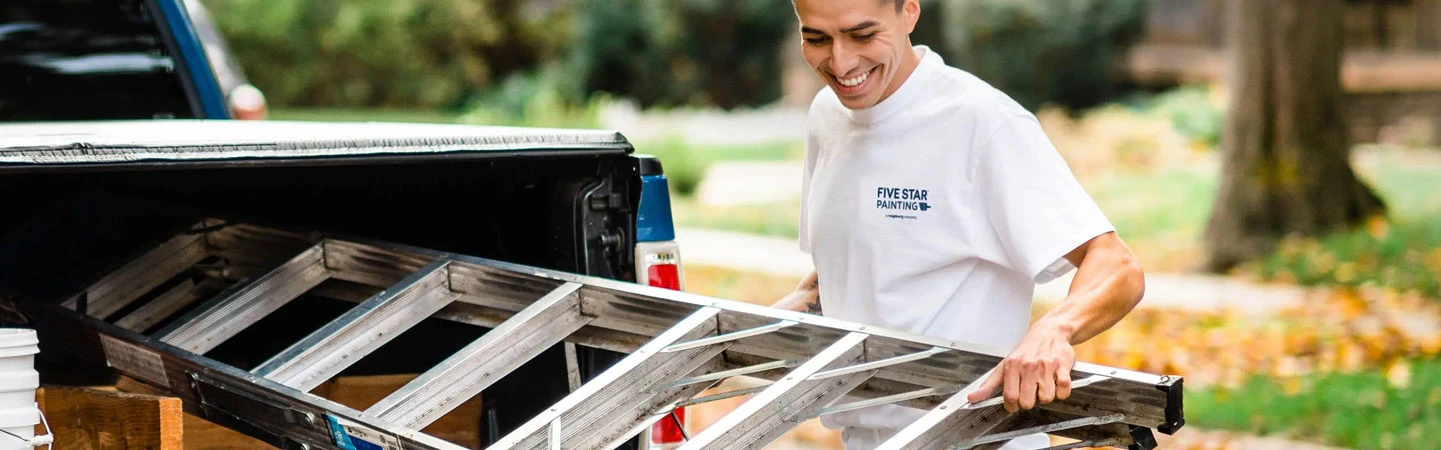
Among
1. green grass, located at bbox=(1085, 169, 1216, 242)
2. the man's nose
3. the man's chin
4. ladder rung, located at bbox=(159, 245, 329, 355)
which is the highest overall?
the man's nose

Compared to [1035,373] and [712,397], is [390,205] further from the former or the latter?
[1035,373]

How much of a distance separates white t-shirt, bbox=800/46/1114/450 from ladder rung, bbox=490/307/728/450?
0.35 m

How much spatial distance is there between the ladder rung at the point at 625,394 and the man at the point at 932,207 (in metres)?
0.35

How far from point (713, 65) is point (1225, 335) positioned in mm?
19944

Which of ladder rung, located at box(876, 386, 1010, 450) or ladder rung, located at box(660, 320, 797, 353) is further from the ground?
ladder rung, located at box(660, 320, 797, 353)

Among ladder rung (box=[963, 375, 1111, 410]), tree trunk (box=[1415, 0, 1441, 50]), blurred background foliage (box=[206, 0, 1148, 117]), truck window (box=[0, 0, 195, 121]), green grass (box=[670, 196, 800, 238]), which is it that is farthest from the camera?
blurred background foliage (box=[206, 0, 1148, 117])

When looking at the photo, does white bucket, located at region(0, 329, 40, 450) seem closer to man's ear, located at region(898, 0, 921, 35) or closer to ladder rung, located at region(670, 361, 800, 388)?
ladder rung, located at region(670, 361, 800, 388)

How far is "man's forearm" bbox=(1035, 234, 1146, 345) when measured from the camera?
8.85 feet

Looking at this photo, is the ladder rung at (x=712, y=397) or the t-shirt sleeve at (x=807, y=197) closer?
the ladder rung at (x=712, y=397)

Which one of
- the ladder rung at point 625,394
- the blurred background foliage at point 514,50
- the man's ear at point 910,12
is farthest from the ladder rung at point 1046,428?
the blurred background foliage at point 514,50

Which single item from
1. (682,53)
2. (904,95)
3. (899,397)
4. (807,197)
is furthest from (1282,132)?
(682,53)

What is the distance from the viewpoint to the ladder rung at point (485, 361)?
2.99 m

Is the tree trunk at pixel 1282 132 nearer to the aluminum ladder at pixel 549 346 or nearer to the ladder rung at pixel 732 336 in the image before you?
the aluminum ladder at pixel 549 346

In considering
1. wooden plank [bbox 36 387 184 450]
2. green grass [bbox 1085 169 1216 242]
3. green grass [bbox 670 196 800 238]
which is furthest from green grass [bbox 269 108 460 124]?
wooden plank [bbox 36 387 184 450]
